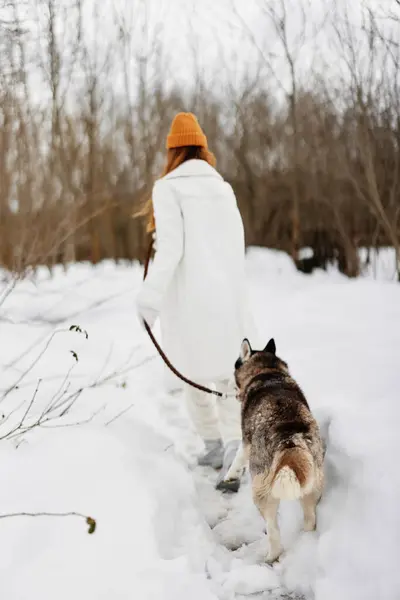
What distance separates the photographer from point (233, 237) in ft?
10.2

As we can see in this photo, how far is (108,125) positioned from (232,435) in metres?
14.1

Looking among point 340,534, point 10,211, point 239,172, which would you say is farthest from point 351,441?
point 239,172

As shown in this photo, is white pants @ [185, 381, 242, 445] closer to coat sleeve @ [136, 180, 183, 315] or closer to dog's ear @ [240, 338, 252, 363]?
dog's ear @ [240, 338, 252, 363]

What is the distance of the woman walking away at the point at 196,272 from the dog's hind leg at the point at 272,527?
2.48 ft

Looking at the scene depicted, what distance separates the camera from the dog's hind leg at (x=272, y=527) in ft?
7.22

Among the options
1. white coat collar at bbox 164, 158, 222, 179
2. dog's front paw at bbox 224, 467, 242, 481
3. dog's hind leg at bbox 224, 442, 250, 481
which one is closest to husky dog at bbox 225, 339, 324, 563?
dog's hind leg at bbox 224, 442, 250, 481

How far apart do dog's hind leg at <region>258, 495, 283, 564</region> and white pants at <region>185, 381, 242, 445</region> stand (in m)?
1.08

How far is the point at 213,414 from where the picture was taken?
3.30 metres

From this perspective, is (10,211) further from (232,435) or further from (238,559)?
(238,559)

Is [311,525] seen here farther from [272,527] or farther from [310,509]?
[272,527]

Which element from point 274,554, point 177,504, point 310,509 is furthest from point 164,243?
point 274,554

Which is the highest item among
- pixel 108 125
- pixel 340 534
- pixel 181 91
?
pixel 181 91

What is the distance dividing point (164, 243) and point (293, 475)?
1.57 meters

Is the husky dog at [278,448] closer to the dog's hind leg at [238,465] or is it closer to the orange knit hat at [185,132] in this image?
the dog's hind leg at [238,465]
